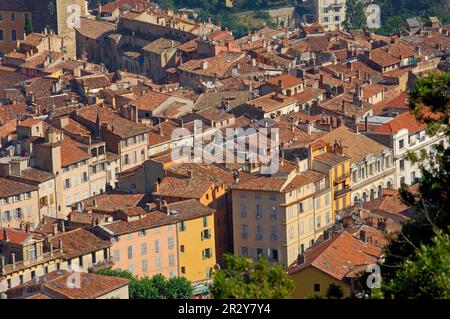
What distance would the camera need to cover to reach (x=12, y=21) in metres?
83.8

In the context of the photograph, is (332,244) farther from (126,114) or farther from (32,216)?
(126,114)

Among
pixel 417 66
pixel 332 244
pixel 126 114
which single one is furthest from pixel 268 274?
pixel 417 66

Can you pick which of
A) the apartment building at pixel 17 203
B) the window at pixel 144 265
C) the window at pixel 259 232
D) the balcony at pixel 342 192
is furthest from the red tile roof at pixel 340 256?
the apartment building at pixel 17 203

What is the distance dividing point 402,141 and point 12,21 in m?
34.4

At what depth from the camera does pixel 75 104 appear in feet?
207

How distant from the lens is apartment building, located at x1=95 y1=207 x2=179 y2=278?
4331 centimetres

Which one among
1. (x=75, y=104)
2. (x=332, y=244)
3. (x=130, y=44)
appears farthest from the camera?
(x=130, y=44)

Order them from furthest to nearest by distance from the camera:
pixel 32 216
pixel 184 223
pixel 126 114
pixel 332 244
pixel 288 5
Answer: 1. pixel 288 5
2. pixel 126 114
3. pixel 32 216
4. pixel 184 223
5. pixel 332 244

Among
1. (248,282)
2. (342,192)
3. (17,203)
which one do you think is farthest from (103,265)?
(248,282)

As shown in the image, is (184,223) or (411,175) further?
(411,175)

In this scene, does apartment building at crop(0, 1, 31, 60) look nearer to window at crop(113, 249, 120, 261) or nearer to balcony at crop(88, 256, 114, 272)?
window at crop(113, 249, 120, 261)

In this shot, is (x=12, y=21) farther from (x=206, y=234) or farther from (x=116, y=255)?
(x=116, y=255)

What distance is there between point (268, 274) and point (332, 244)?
1596 centimetres

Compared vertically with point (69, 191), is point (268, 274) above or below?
above
